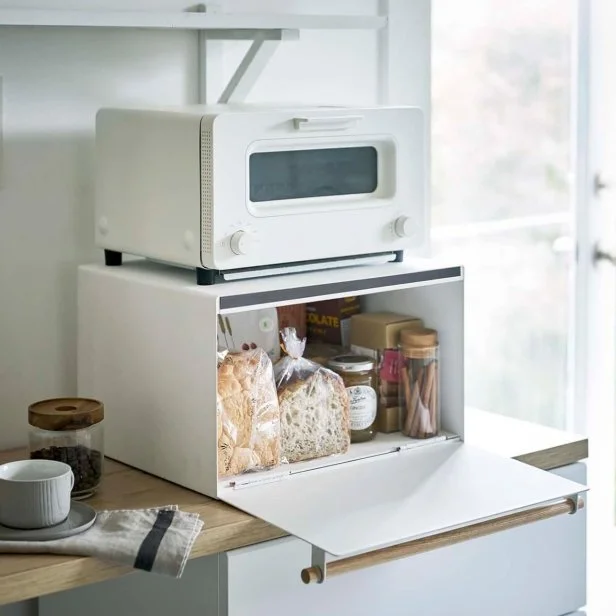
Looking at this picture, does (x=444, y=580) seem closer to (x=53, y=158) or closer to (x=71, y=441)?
(x=71, y=441)

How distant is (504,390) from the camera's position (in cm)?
283

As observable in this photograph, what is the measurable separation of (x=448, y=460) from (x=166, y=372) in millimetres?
449

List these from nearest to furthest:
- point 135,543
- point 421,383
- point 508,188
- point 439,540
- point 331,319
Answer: point 135,543 → point 439,540 → point 421,383 → point 331,319 → point 508,188

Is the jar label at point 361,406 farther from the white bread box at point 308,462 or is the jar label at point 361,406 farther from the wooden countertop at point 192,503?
the wooden countertop at point 192,503

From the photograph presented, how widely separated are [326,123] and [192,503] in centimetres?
57

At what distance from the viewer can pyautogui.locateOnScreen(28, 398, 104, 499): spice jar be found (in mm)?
1578

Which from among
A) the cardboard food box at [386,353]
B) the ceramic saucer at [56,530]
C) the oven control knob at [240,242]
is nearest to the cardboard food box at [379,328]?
the cardboard food box at [386,353]

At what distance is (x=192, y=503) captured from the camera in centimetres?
158

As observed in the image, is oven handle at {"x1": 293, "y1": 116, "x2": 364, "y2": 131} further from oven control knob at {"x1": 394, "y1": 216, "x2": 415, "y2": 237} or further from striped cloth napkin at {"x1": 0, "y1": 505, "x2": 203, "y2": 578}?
striped cloth napkin at {"x1": 0, "y1": 505, "x2": 203, "y2": 578}

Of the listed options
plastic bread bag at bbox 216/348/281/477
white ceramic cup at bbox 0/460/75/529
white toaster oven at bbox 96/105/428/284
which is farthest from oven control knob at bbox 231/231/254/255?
white ceramic cup at bbox 0/460/75/529

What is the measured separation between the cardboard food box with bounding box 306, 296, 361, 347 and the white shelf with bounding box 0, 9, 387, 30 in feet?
1.50

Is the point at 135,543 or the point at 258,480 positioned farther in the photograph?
the point at 258,480

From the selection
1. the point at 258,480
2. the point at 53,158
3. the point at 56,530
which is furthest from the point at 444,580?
the point at 53,158

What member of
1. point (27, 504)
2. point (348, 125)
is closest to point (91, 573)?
point (27, 504)
